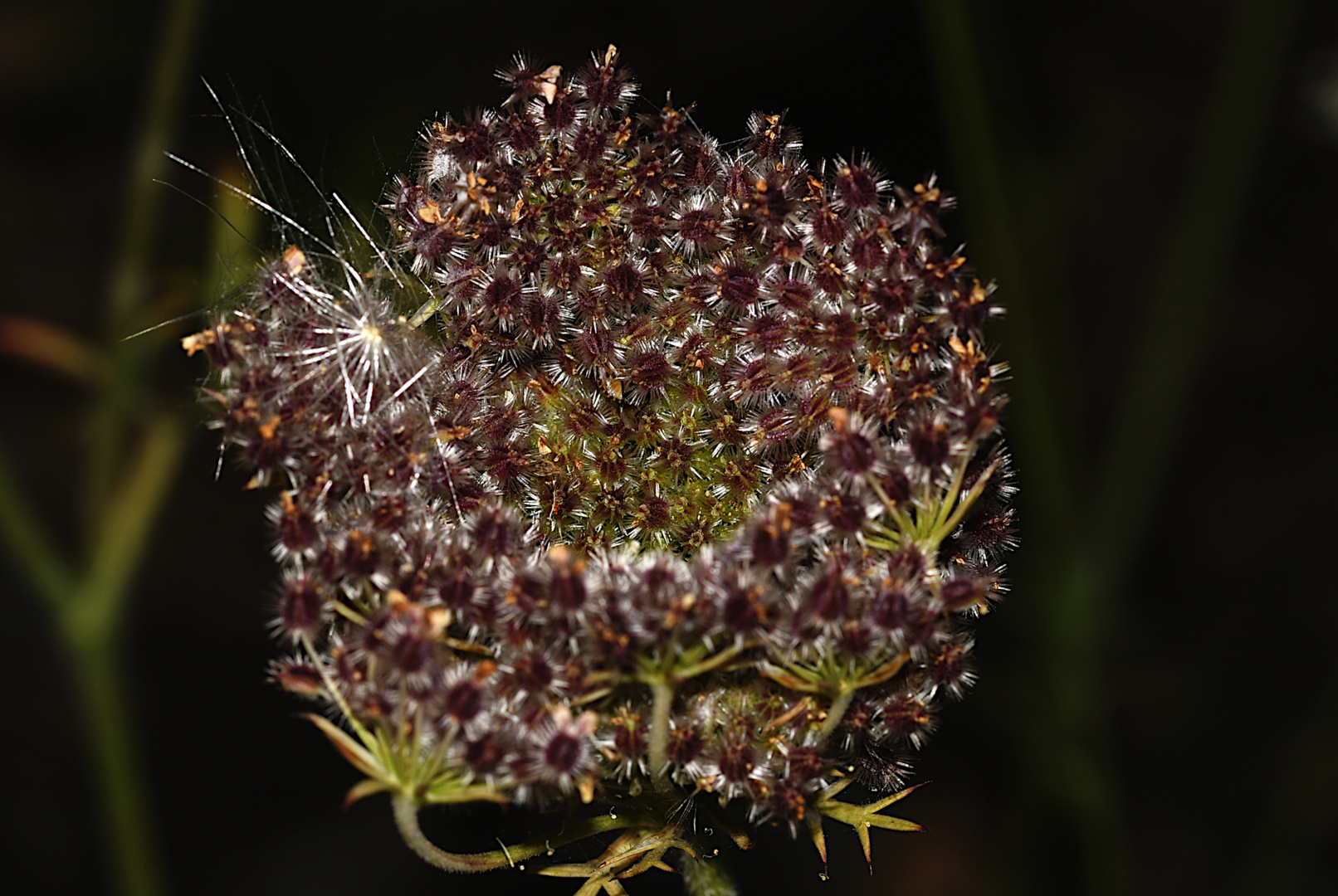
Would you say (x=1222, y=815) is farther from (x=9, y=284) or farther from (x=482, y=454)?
(x=9, y=284)

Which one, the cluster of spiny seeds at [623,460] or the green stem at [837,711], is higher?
the cluster of spiny seeds at [623,460]

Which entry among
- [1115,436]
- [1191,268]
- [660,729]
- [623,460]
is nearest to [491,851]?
[660,729]

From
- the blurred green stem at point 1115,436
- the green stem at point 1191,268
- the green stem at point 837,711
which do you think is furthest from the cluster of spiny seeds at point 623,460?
the green stem at point 1191,268

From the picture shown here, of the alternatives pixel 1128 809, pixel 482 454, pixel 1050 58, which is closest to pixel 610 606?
pixel 482 454

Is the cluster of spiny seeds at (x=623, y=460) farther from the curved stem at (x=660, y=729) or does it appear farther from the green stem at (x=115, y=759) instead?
the green stem at (x=115, y=759)

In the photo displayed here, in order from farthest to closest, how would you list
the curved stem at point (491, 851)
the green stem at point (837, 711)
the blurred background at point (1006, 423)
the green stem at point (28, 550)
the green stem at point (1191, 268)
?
the green stem at point (1191, 268), the blurred background at point (1006, 423), the green stem at point (28, 550), the green stem at point (837, 711), the curved stem at point (491, 851)

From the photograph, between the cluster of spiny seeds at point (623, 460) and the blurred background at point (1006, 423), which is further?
the blurred background at point (1006, 423)
